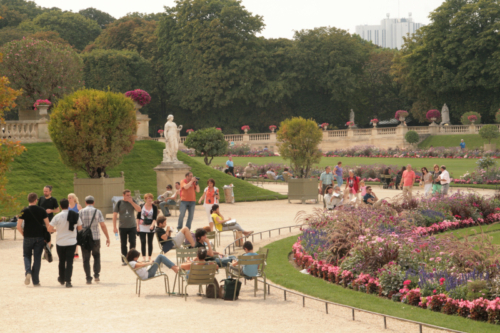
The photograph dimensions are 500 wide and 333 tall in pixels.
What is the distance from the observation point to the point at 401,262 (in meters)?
9.14

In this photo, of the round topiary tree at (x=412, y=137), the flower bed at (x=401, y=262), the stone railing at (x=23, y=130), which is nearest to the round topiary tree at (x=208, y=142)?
the stone railing at (x=23, y=130)

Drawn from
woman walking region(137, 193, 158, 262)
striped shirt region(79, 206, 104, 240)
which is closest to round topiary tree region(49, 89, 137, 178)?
woman walking region(137, 193, 158, 262)

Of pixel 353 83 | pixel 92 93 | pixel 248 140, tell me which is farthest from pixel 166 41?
Answer: pixel 92 93

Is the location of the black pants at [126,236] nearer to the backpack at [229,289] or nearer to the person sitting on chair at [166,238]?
the person sitting on chair at [166,238]

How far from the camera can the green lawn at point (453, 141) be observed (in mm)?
43875

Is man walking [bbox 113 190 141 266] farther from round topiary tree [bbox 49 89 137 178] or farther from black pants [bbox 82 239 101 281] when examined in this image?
round topiary tree [bbox 49 89 137 178]

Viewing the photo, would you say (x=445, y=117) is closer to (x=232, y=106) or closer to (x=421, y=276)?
(x=232, y=106)

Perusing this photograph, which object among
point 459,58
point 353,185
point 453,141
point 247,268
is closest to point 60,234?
point 247,268

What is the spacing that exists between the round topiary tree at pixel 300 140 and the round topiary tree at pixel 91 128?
21.2 feet

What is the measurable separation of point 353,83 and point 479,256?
48973 mm

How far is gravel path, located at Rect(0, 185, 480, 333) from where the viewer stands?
6957mm

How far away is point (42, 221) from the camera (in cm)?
919

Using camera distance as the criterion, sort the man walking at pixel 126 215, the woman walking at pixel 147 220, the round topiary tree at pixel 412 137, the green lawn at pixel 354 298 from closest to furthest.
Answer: the green lawn at pixel 354 298 < the man walking at pixel 126 215 < the woman walking at pixel 147 220 < the round topiary tree at pixel 412 137

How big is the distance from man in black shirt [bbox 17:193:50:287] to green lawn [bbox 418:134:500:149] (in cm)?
3848
